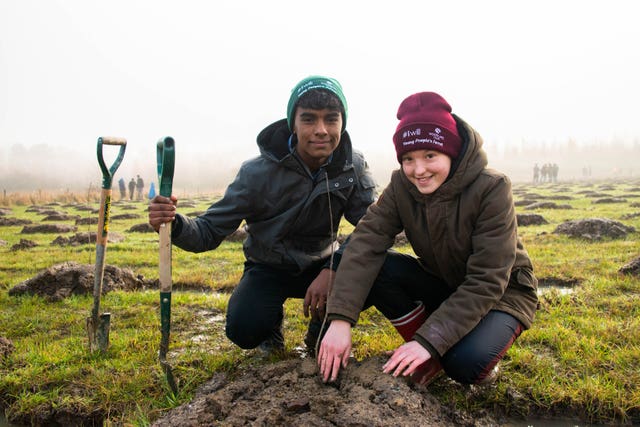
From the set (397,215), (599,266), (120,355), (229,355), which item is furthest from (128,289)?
(599,266)

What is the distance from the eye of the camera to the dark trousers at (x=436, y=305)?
2621 mm

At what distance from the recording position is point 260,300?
3494mm

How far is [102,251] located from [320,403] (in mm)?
2047

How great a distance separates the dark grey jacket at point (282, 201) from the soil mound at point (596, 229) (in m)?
7.19

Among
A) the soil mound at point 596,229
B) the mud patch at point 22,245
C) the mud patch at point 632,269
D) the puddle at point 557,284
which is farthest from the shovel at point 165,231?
the mud patch at point 22,245

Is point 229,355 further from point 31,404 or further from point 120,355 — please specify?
point 31,404

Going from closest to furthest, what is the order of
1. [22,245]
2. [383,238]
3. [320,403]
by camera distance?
[320,403], [383,238], [22,245]

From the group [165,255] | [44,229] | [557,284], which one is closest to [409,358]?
[165,255]

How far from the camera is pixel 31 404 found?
10.1 ft

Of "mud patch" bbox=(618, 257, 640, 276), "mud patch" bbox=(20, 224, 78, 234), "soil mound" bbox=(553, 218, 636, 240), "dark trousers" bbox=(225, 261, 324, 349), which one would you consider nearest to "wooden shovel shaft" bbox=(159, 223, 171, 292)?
"dark trousers" bbox=(225, 261, 324, 349)

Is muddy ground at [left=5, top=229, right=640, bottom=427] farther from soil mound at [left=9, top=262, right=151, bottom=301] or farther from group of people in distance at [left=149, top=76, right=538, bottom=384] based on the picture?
soil mound at [left=9, top=262, right=151, bottom=301]

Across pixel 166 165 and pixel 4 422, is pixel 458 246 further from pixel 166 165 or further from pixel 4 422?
pixel 4 422

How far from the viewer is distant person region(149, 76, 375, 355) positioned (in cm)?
334

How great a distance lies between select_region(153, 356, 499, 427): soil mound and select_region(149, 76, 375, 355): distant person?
27.6 inches
